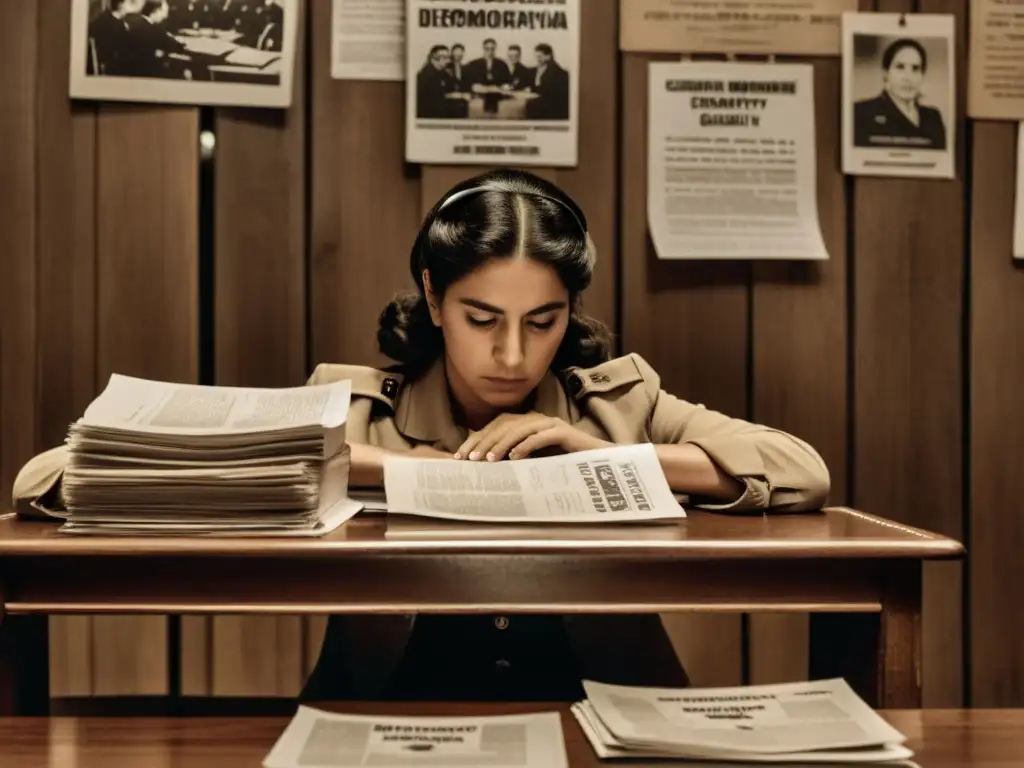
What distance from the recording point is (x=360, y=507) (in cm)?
109

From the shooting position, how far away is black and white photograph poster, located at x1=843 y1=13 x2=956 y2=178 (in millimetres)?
1887

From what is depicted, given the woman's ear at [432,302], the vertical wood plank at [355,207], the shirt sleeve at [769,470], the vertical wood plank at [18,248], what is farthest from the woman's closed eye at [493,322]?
the vertical wood plank at [18,248]

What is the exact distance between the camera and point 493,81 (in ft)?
6.04

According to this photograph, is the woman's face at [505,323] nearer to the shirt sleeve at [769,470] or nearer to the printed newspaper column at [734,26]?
the shirt sleeve at [769,470]

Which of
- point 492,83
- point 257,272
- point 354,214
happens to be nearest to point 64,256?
point 257,272

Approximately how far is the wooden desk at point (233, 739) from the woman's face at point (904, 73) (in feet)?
4.55

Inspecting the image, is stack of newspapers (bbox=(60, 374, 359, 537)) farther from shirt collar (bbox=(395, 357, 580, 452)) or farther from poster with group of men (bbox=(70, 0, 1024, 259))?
poster with group of men (bbox=(70, 0, 1024, 259))

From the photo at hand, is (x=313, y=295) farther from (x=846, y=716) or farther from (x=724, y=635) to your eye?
(x=846, y=716)

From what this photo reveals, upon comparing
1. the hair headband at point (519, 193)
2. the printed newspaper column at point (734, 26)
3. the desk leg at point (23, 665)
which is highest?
the printed newspaper column at point (734, 26)

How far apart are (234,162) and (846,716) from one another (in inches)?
59.8

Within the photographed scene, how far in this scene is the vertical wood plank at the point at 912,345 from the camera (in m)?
1.91

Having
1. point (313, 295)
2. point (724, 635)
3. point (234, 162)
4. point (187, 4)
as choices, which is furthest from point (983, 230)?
point (187, 4)

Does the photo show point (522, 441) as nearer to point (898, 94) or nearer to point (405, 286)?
point (405, 286)

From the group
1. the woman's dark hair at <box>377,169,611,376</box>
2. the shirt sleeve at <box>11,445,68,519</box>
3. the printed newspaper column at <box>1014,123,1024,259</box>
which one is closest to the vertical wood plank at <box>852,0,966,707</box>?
the printed newspaper column at <box>1014,123,1024,259</box>
